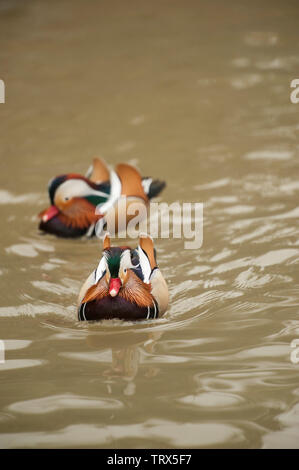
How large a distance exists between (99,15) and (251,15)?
2.12m

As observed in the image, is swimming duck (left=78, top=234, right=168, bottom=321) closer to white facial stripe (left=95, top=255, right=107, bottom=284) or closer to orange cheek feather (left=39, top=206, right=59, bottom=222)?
white facial stripe (left=95, top=255, right=107, bottom=284)

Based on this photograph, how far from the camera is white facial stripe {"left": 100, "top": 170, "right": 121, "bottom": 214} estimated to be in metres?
6.40

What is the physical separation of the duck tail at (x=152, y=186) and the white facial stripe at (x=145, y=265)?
173 centimetres

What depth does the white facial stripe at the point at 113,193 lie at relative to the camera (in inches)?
252

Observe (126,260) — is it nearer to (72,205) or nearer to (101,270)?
(101,270)

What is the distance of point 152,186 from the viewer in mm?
6723

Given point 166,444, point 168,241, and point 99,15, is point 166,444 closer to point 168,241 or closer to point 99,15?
point 168,241

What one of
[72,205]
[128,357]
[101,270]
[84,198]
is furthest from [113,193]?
[128,357]

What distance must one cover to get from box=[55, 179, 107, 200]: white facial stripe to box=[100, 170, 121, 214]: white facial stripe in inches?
2.9

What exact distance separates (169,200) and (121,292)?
7.41 feet

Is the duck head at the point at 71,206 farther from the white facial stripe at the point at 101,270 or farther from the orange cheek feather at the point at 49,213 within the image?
the white facial stripe at the point at 101,270

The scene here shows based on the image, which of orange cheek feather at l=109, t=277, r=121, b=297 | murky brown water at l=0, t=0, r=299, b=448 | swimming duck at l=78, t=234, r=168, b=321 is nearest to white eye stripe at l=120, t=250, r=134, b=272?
swimming duck at l=78, t=234, r=168, b=321

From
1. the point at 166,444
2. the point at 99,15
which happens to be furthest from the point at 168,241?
the point at 99,15

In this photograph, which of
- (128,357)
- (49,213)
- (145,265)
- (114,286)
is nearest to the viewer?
(128,357)
